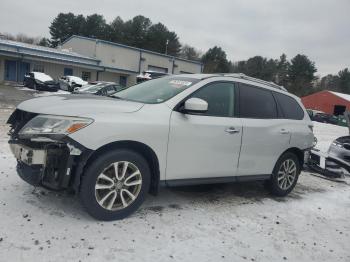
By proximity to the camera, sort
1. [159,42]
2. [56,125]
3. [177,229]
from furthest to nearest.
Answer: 1. [159,42]
2. [177,229]
3. [56,125]

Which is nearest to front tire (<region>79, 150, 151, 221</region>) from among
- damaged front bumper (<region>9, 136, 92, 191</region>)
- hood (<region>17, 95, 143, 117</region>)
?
damaged front bumper (<region>9, 136, 92, 191</region>)

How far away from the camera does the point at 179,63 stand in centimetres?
5206

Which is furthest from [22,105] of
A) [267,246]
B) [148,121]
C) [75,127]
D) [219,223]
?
[267,246]

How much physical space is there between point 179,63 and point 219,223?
48.7 m

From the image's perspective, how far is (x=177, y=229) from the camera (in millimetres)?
4121

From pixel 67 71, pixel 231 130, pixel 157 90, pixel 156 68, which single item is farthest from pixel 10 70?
pixel 231 130

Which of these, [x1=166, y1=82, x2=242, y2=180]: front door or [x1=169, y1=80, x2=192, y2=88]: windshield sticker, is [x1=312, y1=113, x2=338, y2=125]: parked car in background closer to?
[x1=166, y1=82, x2=242, y2=180]: front door

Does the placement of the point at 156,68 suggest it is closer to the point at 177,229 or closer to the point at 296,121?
the point at 296,121

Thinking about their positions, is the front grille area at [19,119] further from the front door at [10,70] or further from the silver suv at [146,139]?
the front door at [10,70]

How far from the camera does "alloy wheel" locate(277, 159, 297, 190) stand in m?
5.95

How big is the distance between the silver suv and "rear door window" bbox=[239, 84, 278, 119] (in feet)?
0.05

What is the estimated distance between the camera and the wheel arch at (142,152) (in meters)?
3.90

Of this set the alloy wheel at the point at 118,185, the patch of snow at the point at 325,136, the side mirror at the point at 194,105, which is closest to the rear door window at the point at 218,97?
the side mirror at the point at 194,105

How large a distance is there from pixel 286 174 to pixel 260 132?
3.69 ft
